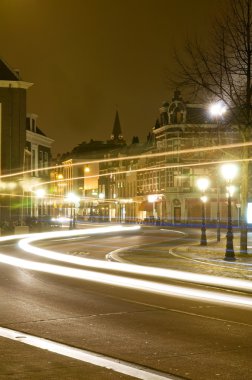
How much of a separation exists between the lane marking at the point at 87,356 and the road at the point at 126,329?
5 centimetres

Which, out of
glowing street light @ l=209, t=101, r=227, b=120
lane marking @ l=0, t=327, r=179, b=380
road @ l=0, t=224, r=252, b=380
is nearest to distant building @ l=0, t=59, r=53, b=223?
glowing street light @ l=209, t=101, r=227, b=120

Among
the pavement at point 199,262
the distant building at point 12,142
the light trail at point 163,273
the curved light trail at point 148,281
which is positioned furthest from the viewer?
the distant building at point 12,142

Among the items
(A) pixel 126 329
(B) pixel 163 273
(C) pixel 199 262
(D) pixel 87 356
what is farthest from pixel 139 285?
(D) pixel 87 356

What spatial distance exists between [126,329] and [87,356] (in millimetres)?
2450

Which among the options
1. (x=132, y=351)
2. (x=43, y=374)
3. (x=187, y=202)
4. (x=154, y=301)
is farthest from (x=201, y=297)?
(x=187, y=202)

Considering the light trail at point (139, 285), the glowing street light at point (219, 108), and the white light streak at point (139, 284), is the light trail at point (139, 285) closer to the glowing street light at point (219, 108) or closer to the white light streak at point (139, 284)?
the white light streak at point (139, 284)

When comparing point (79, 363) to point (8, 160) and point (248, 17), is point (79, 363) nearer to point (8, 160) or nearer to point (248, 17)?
point (248, 17)

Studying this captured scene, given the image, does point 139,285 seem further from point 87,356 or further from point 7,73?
point 7,73

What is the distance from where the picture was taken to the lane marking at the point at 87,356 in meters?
8.89

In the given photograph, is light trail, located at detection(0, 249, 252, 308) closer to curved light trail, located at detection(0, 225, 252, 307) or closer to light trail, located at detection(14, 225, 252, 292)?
curved light trail, located at detection(0, 225, 252, 307)

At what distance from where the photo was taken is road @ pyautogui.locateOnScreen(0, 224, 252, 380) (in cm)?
919

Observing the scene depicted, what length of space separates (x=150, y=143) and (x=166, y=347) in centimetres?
11326

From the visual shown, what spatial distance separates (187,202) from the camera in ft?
345

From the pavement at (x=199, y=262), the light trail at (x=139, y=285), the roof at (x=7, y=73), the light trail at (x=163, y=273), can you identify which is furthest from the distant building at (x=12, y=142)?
the light trail at (x=139, y=285)
